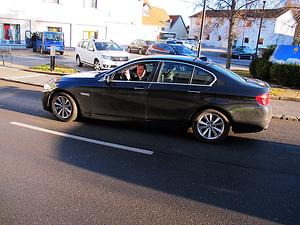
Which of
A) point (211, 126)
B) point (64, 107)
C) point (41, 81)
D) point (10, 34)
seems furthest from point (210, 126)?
point (10, 34)

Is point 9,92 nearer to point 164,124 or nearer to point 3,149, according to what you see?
point 3,149

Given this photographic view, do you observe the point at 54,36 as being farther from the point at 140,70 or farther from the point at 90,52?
the point at 140,70

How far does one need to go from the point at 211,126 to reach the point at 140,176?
2.09m

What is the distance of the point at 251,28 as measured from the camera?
162 ft

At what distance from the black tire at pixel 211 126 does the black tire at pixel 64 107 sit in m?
2.59

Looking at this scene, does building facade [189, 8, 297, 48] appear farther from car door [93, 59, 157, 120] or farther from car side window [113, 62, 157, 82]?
car door [93, 59, 157, 120]

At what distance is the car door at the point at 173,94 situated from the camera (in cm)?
584

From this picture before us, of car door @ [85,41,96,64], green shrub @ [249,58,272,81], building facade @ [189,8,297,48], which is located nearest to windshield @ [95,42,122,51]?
car door @ [85,41,96,64]

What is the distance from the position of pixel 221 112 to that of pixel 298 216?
2613 mm

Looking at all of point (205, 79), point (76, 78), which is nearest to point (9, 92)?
point (76, 78)

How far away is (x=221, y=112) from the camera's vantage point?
19.1 ft

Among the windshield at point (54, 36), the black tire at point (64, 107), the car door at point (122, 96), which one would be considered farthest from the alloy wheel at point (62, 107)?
the windshield at point (54, 36)

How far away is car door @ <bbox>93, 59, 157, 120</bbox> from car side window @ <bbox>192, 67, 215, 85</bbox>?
84 cm

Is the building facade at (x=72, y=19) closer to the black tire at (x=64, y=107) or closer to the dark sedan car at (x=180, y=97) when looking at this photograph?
the black tire at (x=64, y=107)
